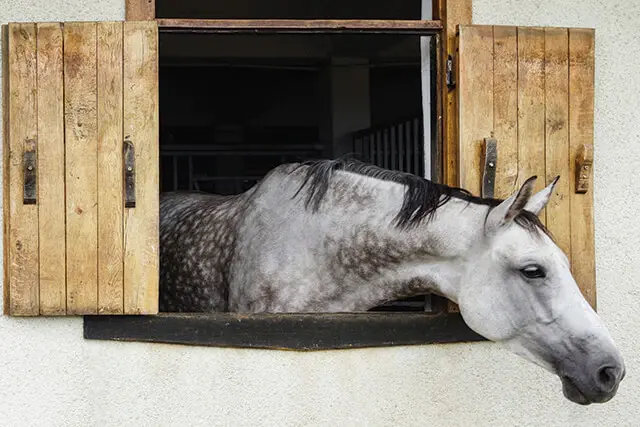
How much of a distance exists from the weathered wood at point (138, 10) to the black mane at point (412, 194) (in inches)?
36.8

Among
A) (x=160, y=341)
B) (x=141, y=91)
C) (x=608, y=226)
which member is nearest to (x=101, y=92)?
(x=141, y=91)

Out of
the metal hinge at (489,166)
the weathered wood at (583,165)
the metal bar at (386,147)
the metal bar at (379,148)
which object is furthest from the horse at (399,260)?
the metal bar at (379,148)

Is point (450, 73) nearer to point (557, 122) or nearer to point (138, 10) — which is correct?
point (557, 122)

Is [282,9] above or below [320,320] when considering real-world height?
above

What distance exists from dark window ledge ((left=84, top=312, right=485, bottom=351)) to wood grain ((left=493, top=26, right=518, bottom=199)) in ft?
2.16

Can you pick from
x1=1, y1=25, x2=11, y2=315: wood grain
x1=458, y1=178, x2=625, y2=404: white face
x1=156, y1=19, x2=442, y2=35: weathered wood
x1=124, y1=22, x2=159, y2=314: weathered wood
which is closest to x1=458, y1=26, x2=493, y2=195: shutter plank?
x1=156, y1=19, x2=442, y2=35: weathered wood

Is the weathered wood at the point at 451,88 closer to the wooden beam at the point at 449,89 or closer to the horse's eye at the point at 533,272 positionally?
the wooden beam at the point at 449,89

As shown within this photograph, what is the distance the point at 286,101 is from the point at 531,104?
7408 millimetres

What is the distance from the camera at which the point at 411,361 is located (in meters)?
3.90

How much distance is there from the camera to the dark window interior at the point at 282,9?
7945mm

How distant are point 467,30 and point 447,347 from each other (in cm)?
124

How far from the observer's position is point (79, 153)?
144 inches

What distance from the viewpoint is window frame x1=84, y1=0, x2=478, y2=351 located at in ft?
12.3

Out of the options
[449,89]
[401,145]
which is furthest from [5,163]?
[401,145]
